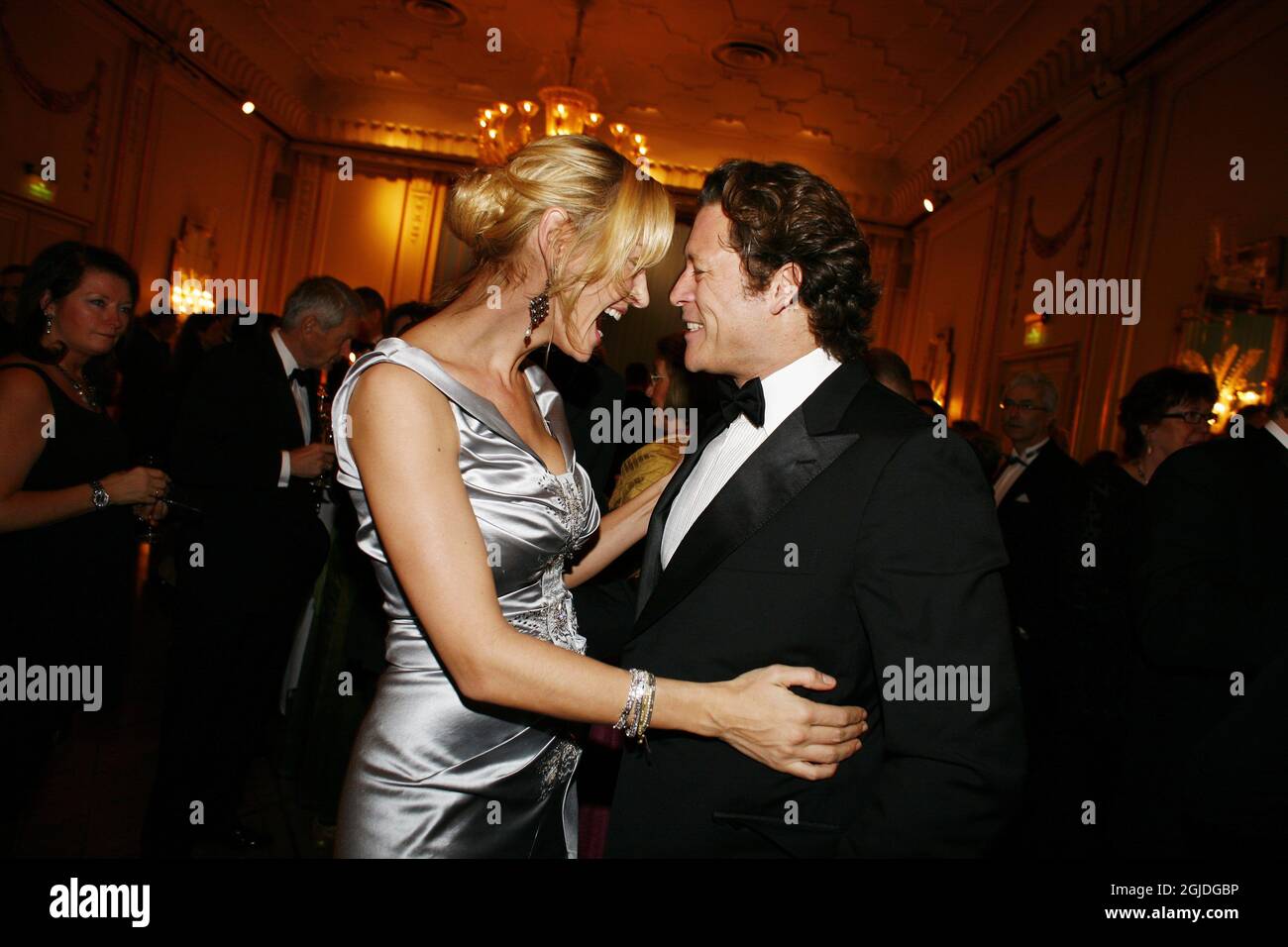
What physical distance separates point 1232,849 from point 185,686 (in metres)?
3.00

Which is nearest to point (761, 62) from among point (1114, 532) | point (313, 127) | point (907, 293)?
point (907, 293)

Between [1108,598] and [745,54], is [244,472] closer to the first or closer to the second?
[1108,598]

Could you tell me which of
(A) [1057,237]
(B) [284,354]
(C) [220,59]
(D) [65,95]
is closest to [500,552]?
(B) [284,354]

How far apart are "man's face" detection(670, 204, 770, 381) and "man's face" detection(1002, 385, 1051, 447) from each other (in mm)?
3100

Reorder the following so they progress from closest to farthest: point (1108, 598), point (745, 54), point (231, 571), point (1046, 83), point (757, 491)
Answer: point (757, 491), point (231, 571), point (1108, 598), point (1046, 83), point (745, 54)

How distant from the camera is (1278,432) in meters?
1.85

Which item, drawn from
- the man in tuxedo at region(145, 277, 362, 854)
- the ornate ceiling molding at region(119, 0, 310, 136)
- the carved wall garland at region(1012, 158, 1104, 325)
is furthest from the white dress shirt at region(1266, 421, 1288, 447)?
the ornate ceiling molding at region(119, 0, 310, 136)

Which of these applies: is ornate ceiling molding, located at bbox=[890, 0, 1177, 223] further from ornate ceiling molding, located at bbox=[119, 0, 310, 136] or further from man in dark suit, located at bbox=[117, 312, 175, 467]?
ornate ceiling molding, located at bbox=[119, 0, 310, 136]

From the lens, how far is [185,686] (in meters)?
2.84

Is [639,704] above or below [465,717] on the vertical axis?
above

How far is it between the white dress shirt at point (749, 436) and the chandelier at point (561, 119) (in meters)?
6.02

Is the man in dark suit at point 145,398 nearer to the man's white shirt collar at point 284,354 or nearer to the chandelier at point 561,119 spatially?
the man's white shirt collar at point 284,354

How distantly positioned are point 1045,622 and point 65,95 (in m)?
8.48
